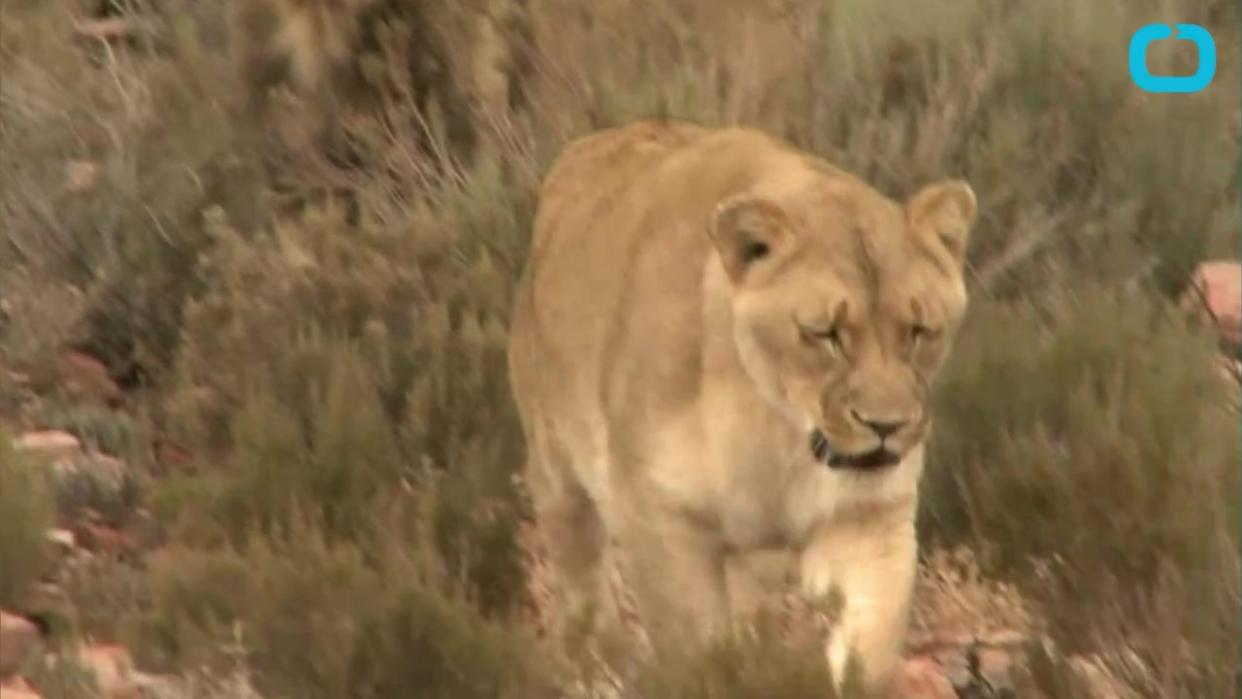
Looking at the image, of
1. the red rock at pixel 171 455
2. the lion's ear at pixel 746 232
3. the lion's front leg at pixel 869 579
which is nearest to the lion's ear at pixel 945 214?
the lion's ear at pixel 746 232

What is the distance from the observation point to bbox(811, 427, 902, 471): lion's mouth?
2.31 metres

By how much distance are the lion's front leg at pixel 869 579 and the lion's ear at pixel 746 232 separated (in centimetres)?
30

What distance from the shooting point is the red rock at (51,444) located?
268cm

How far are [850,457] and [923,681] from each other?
0.38 meters

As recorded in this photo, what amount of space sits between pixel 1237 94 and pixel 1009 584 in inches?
25.7

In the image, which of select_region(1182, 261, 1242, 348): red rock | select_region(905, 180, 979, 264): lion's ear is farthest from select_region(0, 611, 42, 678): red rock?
select_region(1182, 261, 1242, 348): red rock

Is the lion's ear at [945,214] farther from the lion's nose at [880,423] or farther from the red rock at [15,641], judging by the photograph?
the red rock at [15,641]

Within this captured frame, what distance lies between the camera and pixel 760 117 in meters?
2.93

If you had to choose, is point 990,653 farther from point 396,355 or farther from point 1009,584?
point 396,355

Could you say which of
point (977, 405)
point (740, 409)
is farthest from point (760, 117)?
point (740, 409)

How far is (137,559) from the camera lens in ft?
8.54

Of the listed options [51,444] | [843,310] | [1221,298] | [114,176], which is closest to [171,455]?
[51,444]

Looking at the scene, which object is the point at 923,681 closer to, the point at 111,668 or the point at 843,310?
the point at 843,310

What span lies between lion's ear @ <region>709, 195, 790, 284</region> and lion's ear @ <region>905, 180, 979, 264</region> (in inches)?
6.2
